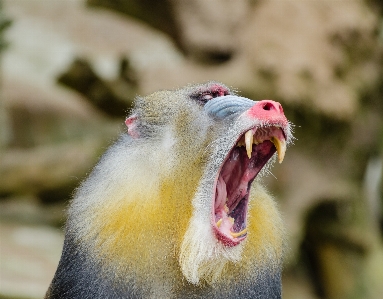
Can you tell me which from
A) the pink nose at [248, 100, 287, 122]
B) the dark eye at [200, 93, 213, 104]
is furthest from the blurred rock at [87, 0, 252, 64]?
the pink nose at [248, 100, 287, 122]

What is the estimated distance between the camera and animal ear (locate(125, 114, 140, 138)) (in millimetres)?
2169

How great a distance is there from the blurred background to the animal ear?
8.49ft

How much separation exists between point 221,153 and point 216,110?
18 centimetres

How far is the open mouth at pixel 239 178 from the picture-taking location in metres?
1.93

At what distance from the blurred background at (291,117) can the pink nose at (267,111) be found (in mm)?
2900

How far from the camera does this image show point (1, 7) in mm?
4336

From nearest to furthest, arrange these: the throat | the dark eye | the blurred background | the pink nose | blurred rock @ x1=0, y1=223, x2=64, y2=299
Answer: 1. the pink nose
2. the throat
3. the dark eye
4. blurred rock @ x1=0, y1=223, x2=64, y2=299
5. the blurred background

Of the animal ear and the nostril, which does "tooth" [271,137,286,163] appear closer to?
the nostril

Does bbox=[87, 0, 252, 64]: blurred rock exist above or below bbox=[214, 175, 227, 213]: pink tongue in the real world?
above

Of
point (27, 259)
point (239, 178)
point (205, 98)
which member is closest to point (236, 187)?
point (239, 178)

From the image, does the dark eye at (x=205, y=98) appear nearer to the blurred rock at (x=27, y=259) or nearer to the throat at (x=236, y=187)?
the throat at (x=236, y=187)

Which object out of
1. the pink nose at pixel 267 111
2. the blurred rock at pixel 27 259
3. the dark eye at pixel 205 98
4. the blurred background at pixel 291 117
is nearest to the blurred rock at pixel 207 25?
the blurred background at pixel 291 117

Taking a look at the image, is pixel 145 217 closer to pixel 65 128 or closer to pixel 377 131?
pixel 377 131

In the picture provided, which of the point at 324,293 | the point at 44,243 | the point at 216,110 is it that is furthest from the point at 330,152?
the point at 216,110
